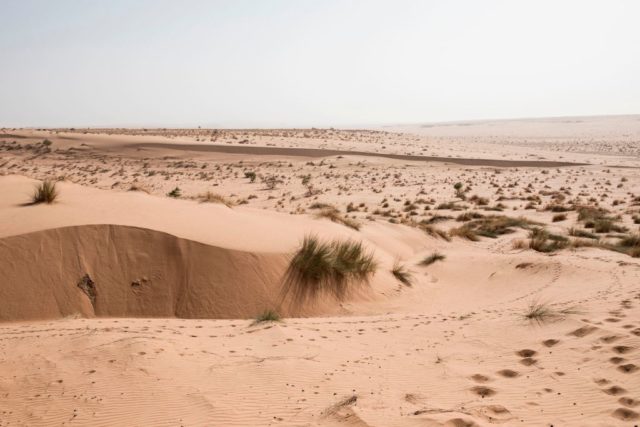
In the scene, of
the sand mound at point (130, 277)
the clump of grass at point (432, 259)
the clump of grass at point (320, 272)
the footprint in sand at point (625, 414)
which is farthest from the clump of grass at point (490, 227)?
the footprint in sand at point (625, 414)

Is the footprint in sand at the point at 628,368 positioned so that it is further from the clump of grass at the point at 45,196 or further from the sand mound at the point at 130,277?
the clump of grass at the point at 45,196

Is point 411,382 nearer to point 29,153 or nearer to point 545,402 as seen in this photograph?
point 545,402

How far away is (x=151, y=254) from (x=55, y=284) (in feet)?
4.50

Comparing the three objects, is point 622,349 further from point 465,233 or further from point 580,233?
point 580,233

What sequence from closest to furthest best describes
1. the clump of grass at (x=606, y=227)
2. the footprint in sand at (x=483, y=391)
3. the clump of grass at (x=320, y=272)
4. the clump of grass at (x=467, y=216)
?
the footprint in sand at (x=483, y=391) → the clump of grass at (x=320, y=272) → the clump of grass at (x=606, y=227) → the clump of grass at (x=467, y=216)

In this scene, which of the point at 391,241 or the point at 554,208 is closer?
the point at 391,241

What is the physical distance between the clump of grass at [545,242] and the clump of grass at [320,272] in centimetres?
536

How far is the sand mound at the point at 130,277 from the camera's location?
6957mm

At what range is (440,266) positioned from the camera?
10984 millimetres

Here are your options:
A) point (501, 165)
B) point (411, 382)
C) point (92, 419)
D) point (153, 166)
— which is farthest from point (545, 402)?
point (501, 165)

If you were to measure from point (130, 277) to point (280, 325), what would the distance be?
257 cm

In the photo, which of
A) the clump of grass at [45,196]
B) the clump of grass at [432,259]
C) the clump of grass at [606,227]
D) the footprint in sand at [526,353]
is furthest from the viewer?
the clump of grass at [606,227]

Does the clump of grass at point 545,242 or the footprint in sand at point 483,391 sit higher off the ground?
the footprint in sand at point 483,391

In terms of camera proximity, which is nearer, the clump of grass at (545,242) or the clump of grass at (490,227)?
the clump of grass at (545,242)
